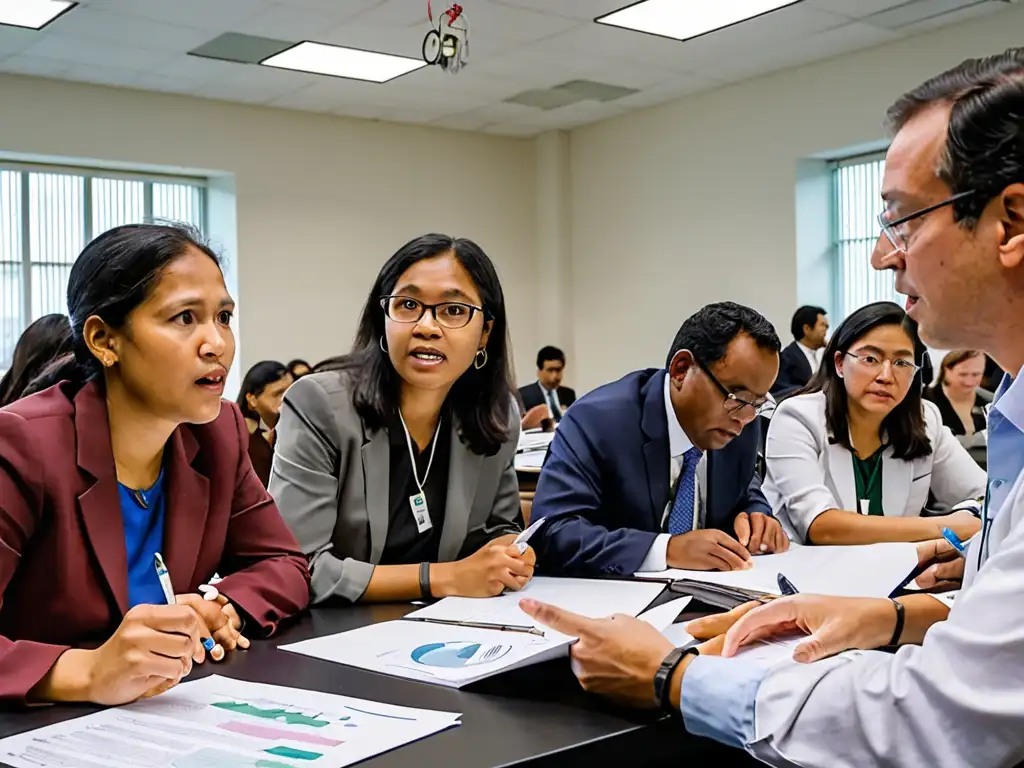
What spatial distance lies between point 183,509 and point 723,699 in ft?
3.01

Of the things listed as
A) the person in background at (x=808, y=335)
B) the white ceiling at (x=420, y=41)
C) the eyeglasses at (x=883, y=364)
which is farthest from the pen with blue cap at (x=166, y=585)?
the person in background at (x=808, y=335)

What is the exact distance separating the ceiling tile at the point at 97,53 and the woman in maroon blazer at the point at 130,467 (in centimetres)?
556

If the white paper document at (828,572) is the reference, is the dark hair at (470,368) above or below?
above

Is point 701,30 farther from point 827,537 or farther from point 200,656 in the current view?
point 200,656

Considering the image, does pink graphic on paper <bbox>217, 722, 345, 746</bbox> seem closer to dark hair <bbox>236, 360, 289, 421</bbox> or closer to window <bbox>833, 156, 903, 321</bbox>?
dark hair <bbox>236, 360, 289, 421</bbox>

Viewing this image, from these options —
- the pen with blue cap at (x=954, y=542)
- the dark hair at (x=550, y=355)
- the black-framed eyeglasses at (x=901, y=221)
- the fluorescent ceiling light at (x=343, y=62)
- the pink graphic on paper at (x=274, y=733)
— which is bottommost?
the pink graphic on paper at (x=274, y=733)

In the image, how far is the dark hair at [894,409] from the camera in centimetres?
274

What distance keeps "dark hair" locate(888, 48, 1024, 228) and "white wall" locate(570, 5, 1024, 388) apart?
5790mm

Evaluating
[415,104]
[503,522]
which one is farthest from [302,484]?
[415,104]

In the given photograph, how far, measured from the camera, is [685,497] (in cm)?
239

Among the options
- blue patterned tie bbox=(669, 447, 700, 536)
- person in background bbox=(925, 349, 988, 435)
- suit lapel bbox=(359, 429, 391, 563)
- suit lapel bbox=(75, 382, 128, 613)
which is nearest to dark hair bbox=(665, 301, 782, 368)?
blue patterned tie bbox=(669, 447, 700, 536)

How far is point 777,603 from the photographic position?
1340mm

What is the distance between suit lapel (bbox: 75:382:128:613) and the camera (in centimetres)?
147

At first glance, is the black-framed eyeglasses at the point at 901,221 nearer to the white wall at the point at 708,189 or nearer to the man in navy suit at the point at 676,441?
the man in navy suit at the point at 676,441
